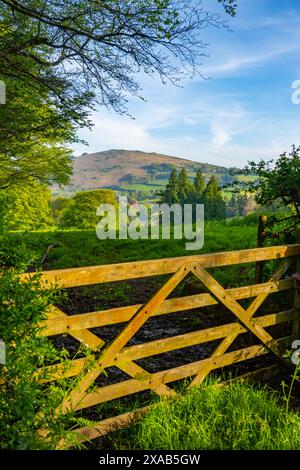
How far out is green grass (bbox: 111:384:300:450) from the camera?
3760 mm

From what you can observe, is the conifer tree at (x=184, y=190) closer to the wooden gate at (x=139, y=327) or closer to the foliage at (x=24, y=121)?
the foliage at (x=24, y=121)

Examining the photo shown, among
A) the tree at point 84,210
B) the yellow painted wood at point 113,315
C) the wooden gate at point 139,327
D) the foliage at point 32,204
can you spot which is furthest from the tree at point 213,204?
the yellow painted wood at point 113,315

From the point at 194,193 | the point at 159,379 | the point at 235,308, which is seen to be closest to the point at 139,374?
the point at 159,379

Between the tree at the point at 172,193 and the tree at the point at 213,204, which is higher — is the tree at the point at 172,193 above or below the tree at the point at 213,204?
above

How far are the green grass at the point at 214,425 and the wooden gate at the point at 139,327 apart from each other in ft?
0.96

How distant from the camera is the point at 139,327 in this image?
4.25 m

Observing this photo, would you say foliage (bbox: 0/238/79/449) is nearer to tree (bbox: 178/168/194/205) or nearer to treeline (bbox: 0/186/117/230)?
treeline (bbox: 0/186/117/230)

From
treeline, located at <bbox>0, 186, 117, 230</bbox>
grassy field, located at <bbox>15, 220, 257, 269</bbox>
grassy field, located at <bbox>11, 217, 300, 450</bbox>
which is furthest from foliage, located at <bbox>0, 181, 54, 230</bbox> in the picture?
grassy field, located at <bbox>11, 217, 300, 450</bbox>

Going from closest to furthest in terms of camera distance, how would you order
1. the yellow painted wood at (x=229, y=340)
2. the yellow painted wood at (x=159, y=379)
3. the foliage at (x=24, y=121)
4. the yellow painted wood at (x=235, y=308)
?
1. the yellow painted wood at (x=159, y=379)
2. the yellow painted wood at (x=235, y=308)
3. the yellow painted wood at (x=229, y=340)
4. the foliage at (x=24, y=121)

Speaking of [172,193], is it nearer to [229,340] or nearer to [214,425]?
[229,340]

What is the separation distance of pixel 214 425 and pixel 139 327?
1285mm

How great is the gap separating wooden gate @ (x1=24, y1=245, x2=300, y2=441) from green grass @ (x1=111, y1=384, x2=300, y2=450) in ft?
0.96

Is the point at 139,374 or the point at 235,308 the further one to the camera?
the point at 235,308

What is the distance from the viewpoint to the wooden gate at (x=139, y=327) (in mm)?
3693
